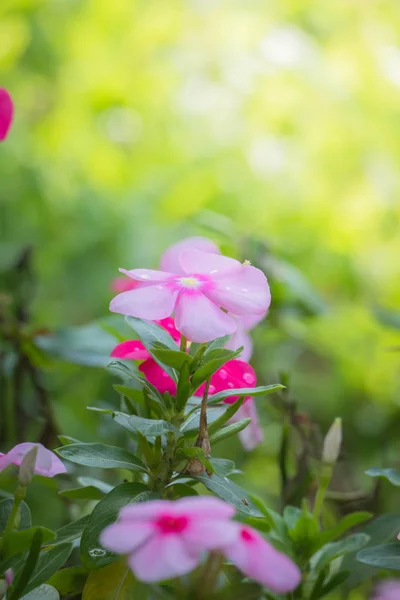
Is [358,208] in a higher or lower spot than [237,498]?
lower

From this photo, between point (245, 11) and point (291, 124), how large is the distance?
478mm

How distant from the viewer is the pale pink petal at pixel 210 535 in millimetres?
318

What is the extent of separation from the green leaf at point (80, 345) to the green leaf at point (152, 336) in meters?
0.26

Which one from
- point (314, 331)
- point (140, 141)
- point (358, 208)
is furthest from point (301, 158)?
point (314, 331)

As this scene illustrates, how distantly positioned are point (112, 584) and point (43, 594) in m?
0.05

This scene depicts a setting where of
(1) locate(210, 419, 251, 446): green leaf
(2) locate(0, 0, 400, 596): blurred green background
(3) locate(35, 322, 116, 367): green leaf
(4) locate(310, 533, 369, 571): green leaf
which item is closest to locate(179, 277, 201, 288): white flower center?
(1) locate(210, 419, 251, 446): green leaf

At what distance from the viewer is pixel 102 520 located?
1.45ft

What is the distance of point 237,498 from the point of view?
0.46 metres

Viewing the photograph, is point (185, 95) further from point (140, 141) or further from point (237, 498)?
point (237, 498)

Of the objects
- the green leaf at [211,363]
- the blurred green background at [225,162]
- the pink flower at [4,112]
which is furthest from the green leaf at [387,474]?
the blurred green background at [225,162]

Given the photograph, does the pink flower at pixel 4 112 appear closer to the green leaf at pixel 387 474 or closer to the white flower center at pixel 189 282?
the white flower center at pixel 189 282

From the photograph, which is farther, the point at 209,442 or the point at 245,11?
the point at 245,11

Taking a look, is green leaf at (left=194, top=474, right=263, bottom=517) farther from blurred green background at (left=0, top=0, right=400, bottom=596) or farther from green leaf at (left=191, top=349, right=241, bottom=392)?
blurred green background at (left=0, top=0, right=400, bottom=596)

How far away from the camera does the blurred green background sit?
4.28 ft
